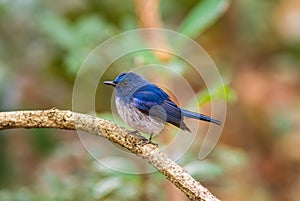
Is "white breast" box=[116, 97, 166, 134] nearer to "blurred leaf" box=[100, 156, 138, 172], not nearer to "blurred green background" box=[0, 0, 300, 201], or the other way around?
"blurred green background" box=[0, 0, 300, 201]

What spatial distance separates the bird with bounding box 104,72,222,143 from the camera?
4.39 ft

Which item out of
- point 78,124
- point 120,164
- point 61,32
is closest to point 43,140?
point 61,32

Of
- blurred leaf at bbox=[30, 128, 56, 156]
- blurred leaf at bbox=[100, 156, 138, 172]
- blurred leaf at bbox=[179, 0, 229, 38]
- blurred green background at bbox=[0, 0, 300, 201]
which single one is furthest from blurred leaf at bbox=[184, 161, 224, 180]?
blurred leaf at bbox=[30, 128, 56, 156]

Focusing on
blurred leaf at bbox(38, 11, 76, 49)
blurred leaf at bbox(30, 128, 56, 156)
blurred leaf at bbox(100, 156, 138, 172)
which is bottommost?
blurred leaf at bbox(100, 156, 138, 172)

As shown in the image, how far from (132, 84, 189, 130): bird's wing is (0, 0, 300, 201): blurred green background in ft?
1.10

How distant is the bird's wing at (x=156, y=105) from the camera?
1.36 m

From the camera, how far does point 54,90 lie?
3.04 m

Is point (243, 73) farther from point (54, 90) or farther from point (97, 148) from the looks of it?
point (97, 148)

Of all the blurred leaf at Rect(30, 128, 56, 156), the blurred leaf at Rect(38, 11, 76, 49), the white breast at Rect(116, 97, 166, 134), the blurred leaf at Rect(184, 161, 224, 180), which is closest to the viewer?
the white breast at Rect(116, 97, 166, 134)

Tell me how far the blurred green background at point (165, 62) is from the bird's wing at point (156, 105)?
0.33 meters

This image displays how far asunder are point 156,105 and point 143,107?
4 centimetres

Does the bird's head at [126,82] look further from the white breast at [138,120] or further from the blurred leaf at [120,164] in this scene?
the blurred leaf at [120,164]

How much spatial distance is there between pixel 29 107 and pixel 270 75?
5.32 ft

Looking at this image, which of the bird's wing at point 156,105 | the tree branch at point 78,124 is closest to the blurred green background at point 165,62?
the bird's wing at point 156,105
